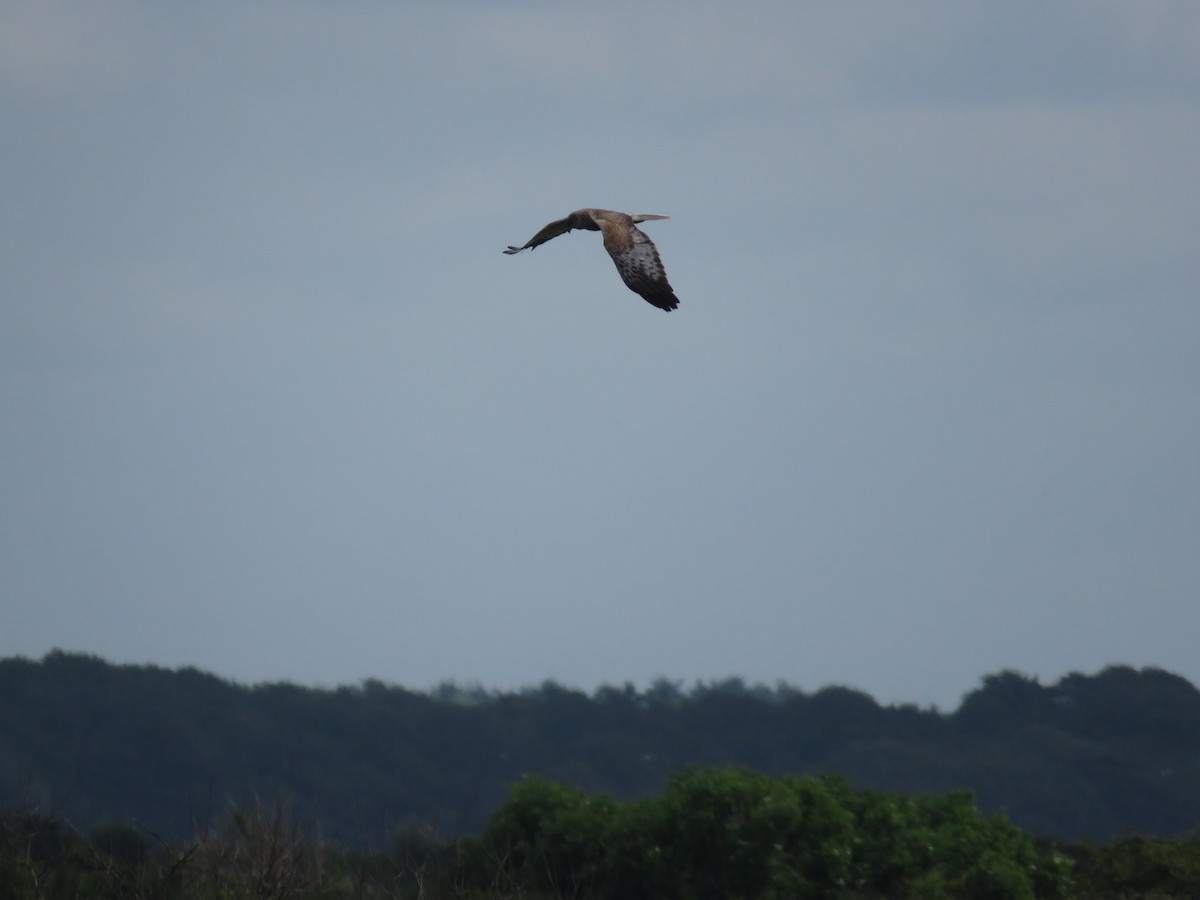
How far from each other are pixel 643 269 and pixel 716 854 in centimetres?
989

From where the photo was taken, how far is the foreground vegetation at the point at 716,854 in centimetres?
1727

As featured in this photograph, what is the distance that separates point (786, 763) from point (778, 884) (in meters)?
49.5

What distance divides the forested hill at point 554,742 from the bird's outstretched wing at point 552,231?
4749 centimetres

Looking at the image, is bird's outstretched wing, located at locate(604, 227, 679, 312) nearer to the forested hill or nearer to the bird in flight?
the bird in flight

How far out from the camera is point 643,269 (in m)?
13.2

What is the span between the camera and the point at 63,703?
67000 millimetres

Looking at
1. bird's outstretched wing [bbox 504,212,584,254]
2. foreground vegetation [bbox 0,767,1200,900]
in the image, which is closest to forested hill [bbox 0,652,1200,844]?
foreground vegetation [bbox 0,767,1200,900]

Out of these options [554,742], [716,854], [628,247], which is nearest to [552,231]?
[628,247]

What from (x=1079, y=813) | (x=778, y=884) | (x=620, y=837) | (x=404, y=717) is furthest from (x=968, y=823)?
(x=404, y=717)

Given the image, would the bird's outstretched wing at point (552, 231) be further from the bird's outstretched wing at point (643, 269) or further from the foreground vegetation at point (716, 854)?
the foreground vegetation at point (716, 854)

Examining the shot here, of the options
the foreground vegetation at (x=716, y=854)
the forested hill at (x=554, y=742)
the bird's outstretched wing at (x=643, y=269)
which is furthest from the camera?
Answer: the forested hill at (x=554, y=742)

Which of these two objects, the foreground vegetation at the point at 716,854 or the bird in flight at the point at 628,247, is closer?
the bird in flight at the point at 628,247

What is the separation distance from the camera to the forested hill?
6125 centimetres

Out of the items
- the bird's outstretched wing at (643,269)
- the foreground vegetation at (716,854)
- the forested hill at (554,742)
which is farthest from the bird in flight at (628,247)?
the forested hill at (554,742)
